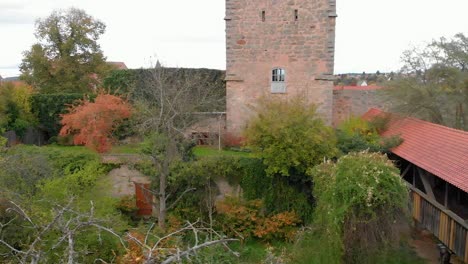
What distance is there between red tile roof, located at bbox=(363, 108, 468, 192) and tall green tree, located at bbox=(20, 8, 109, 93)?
20.6 m

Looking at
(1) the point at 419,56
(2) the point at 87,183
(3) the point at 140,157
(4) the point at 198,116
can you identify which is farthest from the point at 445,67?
(2) the point at 87,183

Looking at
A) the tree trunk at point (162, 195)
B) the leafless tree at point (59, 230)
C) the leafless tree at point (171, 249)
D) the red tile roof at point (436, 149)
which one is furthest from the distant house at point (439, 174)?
the leafless tree at point (59, 230)

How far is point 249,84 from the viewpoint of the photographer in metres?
19.8

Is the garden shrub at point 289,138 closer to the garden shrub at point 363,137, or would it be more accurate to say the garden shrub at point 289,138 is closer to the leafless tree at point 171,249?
the garden shrub at point 363,137

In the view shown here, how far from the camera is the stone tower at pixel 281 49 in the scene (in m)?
19.1

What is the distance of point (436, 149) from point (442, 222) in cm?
268

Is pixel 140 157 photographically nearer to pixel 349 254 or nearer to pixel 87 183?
pixel 87 183

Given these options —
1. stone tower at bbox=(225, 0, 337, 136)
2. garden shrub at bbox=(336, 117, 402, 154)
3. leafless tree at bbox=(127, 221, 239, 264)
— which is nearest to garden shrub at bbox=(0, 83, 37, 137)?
stone tower at bbox=(225, 0, 337, 136)

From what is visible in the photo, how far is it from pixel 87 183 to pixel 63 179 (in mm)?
942

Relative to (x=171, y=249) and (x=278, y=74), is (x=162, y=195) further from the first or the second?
(x=171, y=249)

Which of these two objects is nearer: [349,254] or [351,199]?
[351,199]

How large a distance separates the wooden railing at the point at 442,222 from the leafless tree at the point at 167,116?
8252 mm

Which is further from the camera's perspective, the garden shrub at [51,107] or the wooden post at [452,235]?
the garden shrub at [51,107]

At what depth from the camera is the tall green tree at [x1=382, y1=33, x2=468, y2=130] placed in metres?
18.5
